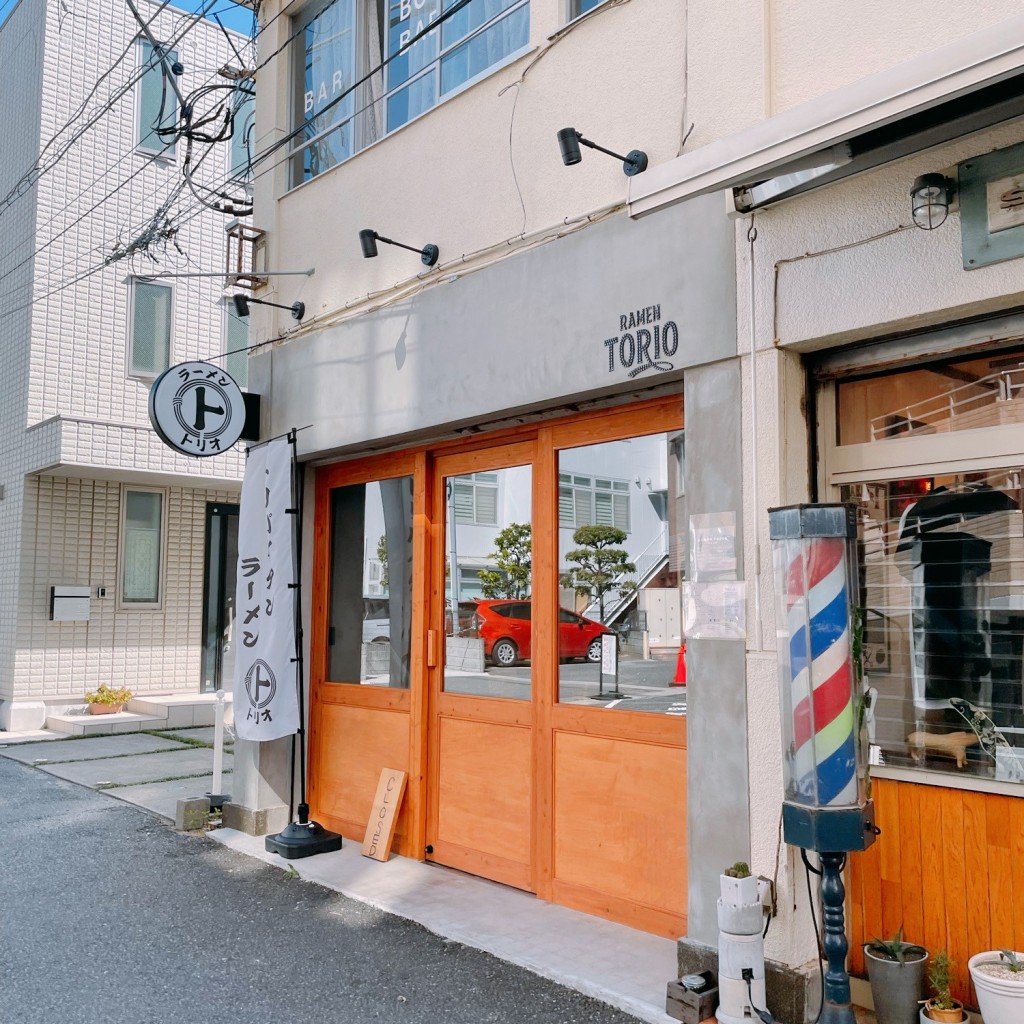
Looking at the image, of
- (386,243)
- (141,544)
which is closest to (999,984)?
(386,243)

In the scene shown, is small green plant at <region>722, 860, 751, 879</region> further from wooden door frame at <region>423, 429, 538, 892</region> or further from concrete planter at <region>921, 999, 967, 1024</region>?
wooden door frame at <region>423, 429, 538, 892</region>

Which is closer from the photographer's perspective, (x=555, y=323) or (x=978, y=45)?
(x=978, y=45)

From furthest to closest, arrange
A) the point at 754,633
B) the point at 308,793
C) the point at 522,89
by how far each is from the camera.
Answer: the point at 308,793 < the point at 522,89 < the point at 754,633

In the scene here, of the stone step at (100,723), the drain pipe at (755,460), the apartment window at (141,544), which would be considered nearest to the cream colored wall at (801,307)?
the drain pipe at (755,460)

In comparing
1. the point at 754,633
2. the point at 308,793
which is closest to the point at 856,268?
the point at 754,633

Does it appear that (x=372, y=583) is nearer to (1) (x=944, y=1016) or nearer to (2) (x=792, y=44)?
(2) (x=792, y=44)

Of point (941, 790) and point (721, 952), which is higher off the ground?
point (941, 790)

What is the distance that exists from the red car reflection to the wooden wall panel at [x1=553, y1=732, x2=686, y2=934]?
0.47 metres

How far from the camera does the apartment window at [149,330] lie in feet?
43.2

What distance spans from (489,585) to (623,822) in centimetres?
162

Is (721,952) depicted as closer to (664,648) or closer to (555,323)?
(664,648)

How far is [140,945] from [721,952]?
293cm

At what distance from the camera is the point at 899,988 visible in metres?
3.52

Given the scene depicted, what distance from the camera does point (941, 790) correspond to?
3.73 m
